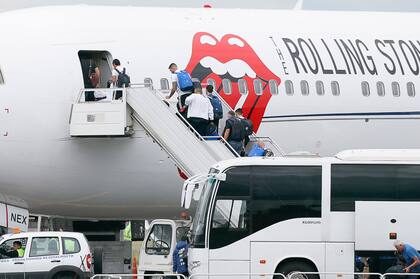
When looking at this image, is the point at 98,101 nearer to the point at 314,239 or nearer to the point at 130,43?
the point at 130,43

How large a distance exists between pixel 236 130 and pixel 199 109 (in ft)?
3.31

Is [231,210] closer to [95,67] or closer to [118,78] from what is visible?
[118,78]

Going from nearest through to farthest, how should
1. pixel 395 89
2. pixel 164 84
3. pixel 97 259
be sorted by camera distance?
pixel 164 84, pixel 97 259, pixel 395 89

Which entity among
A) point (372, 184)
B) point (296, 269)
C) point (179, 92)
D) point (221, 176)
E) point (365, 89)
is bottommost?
point (296, 269)

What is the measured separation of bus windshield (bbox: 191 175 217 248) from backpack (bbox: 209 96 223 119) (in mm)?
3055

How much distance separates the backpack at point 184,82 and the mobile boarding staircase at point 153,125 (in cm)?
54

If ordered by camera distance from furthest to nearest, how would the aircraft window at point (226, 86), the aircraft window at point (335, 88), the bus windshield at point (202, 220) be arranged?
the aircraft window at point (335, 88) → the aircraft window at point (226, 86) → the bus windshield at point (202, 220)

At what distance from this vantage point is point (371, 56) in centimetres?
3108

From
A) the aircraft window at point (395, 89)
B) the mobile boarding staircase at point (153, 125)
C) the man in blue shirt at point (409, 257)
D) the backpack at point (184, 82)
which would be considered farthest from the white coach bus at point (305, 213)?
the aircraft window at point (395, 89)

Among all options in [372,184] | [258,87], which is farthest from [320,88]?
[372,184]

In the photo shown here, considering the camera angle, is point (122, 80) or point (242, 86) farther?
point (242, 86)

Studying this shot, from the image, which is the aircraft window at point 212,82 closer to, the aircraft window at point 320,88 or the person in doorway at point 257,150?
the person in doorway at point 257,150

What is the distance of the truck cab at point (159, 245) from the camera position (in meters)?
30.0

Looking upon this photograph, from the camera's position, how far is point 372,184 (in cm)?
2469
